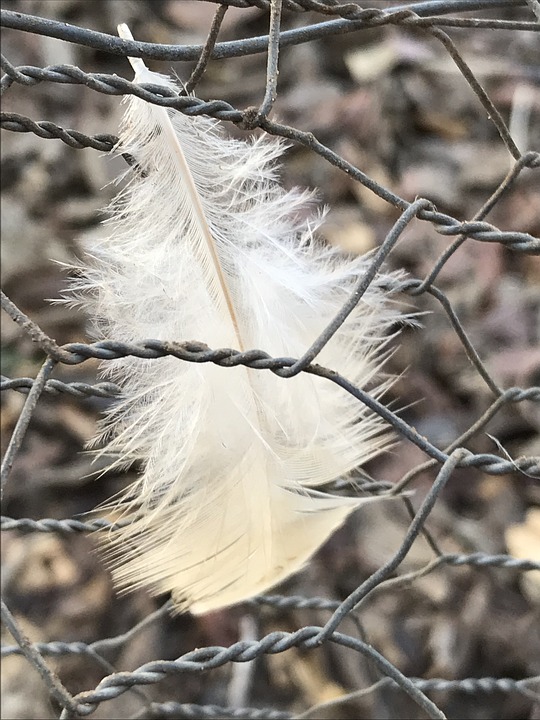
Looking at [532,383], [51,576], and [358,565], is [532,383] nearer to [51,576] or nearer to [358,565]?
[358,565]

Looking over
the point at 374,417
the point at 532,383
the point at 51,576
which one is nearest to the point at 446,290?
the point at 532,383

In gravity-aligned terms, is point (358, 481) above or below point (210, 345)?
below

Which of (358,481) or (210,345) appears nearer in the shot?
(210,345)

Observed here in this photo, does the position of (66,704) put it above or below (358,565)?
above
